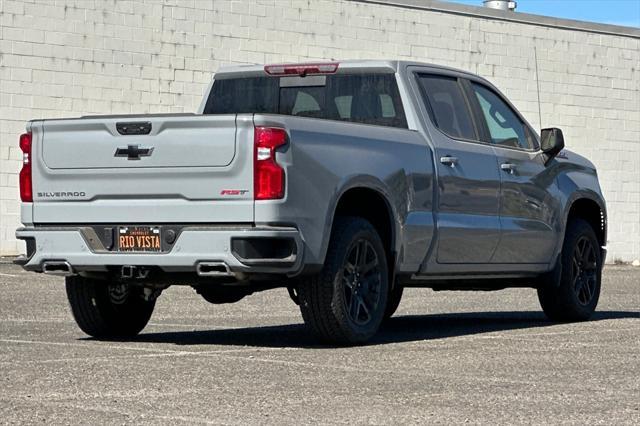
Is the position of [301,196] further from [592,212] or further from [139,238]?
[592,212]

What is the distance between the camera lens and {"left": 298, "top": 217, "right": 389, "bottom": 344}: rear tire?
1035 cm

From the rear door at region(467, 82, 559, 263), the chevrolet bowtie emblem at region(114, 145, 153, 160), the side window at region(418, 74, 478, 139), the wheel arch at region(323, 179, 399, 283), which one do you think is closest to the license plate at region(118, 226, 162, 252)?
the chevrolet bowtie emblem at region(114, 145, 153, 160)

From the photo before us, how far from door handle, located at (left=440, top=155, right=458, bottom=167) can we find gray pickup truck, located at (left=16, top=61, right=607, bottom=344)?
0.02 m

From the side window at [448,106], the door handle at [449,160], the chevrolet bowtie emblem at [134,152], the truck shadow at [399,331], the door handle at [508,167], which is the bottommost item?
the truck shadow at [399,331]

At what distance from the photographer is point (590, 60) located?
30578 millimetres

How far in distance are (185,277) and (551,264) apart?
156 inches

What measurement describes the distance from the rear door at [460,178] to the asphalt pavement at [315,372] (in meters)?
0.69

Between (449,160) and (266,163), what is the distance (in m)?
2.21

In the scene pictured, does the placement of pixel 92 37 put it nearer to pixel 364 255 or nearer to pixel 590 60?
pixel 590 60

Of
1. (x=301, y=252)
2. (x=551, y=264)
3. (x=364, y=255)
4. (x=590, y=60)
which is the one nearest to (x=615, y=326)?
(x=551, y=264)

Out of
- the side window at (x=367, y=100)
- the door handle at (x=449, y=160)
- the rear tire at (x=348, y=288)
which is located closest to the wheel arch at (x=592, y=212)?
the door handle at (x=449, y=160)

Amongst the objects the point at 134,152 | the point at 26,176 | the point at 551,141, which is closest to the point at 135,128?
the point at 134,152

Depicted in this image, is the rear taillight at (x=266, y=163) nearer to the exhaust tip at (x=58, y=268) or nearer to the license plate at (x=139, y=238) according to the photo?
the license plate at (x=139, y=238)

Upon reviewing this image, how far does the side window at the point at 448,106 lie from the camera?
1198 cm
